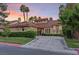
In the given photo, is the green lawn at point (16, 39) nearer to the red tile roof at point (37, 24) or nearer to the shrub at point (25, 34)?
the shrub at point (25, 34)

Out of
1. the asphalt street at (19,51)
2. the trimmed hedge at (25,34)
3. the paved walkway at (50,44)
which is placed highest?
the trimmed hedge at (25,34)

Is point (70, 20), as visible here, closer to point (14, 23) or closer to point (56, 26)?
point (56, 26)

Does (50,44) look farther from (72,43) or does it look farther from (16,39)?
(16,39)

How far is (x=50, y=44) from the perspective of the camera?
931 centimetres

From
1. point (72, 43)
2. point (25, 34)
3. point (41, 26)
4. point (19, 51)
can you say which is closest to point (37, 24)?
point (41, 26)

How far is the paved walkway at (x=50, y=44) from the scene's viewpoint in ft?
30.4

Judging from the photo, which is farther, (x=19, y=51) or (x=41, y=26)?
(x=41, y=26)

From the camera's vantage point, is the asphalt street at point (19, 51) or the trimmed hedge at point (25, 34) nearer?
the asphalt street at point (19, 51)

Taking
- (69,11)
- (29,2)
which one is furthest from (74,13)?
(29,2)

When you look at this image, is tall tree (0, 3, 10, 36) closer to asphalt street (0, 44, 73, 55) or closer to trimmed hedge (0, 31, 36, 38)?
trimmed hedge (0, 31, 36, 38)

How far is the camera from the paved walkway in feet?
30.4

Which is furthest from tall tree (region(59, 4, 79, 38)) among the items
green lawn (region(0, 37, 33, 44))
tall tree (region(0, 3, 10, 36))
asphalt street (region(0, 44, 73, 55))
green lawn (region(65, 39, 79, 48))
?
tall tree (region(0, 3, 10, 36))

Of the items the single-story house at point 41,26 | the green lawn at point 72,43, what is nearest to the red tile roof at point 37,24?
the single-story house at point 41,26

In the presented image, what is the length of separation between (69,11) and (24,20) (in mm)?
698
